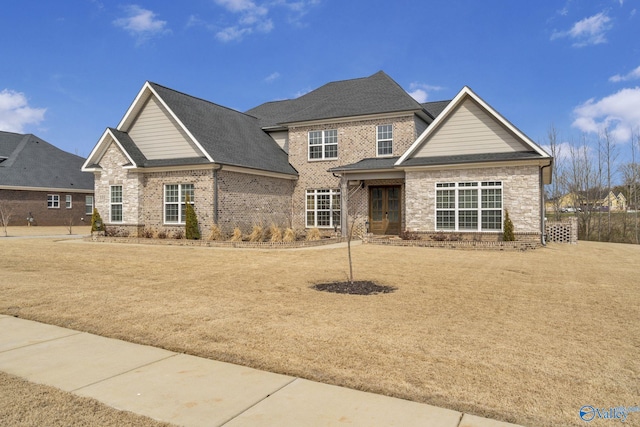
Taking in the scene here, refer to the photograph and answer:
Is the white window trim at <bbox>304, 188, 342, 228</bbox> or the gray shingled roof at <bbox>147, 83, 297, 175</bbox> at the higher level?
the gray shingled roof at <bbox>147, 83, 297, 175</bbox>

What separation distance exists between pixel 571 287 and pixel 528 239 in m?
9.41

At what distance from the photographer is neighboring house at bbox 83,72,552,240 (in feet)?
61.7

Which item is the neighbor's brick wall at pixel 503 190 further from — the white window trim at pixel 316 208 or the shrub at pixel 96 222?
the shrub at pixel 96 222

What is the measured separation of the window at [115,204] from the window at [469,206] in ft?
52.2

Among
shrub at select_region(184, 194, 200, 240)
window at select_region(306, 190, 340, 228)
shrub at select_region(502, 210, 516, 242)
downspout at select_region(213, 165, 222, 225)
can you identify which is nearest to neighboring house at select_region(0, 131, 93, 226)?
shrub at select_region(184, 194, 200, 240)

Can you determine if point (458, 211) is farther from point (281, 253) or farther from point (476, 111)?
point (281, 253)

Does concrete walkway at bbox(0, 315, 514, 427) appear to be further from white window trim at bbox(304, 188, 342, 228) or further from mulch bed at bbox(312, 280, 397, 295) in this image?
white window trim at bbox(304, 188, 342, 228)

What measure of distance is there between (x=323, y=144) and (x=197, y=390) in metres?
21.7

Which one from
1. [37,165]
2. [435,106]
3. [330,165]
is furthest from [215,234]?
[37,165]

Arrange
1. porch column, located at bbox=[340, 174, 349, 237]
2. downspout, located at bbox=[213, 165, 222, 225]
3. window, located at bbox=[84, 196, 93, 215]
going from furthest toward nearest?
window, located at bbox=[84, 196, 93, 215], porch column, located at bbox=[340, 174, 349, 237], downspout, located at bbox=[213, 165, 222, 225]

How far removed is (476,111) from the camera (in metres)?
19.3

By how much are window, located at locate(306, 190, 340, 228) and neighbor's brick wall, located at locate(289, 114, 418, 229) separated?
34cm

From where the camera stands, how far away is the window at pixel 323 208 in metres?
24.5

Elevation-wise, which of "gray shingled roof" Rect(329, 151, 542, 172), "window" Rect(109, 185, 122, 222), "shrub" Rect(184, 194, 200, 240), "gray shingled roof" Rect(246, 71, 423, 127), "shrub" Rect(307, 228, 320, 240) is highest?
"gray shingled roof" Rect(246, 71, 423, 127)
